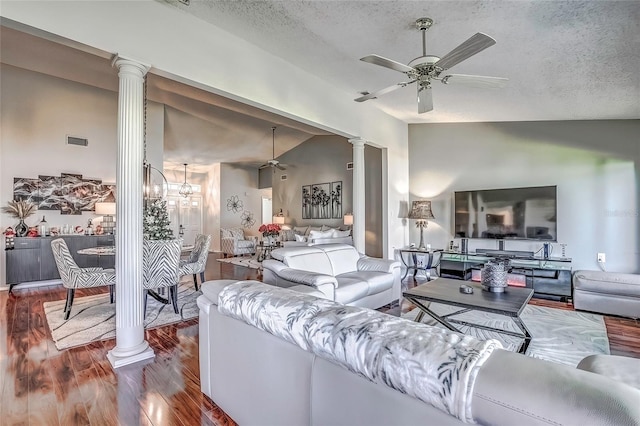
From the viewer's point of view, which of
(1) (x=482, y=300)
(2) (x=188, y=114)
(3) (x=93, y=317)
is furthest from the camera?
(2) (x=188, y=114)

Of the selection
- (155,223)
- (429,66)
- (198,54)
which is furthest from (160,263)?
(429,66)

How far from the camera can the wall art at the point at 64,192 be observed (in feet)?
18.2

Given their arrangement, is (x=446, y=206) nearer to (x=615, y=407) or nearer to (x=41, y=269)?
(x=615, y=407)

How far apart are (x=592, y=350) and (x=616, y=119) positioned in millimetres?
3810

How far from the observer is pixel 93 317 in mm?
3818

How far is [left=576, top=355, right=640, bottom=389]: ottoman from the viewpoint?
1334 mm

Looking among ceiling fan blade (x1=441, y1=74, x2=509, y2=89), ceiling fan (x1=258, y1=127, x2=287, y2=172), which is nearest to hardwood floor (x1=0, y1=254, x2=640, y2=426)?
ceiling fan blade (x1=441, y1=74, x2=509, y2=89)

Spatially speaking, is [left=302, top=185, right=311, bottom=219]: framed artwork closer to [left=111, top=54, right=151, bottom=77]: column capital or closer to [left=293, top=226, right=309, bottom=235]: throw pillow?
[left=293, top=226, right=309, bottom=235]: throw pillow

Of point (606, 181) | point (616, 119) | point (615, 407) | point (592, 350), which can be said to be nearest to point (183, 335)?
point (615, 407)

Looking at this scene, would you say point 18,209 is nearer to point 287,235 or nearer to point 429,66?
point 287,235

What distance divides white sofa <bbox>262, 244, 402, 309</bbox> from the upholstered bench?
2.32 metres

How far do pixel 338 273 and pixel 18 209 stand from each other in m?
5.62

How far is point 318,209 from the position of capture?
937cm

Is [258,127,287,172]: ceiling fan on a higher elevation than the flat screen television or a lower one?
higher
